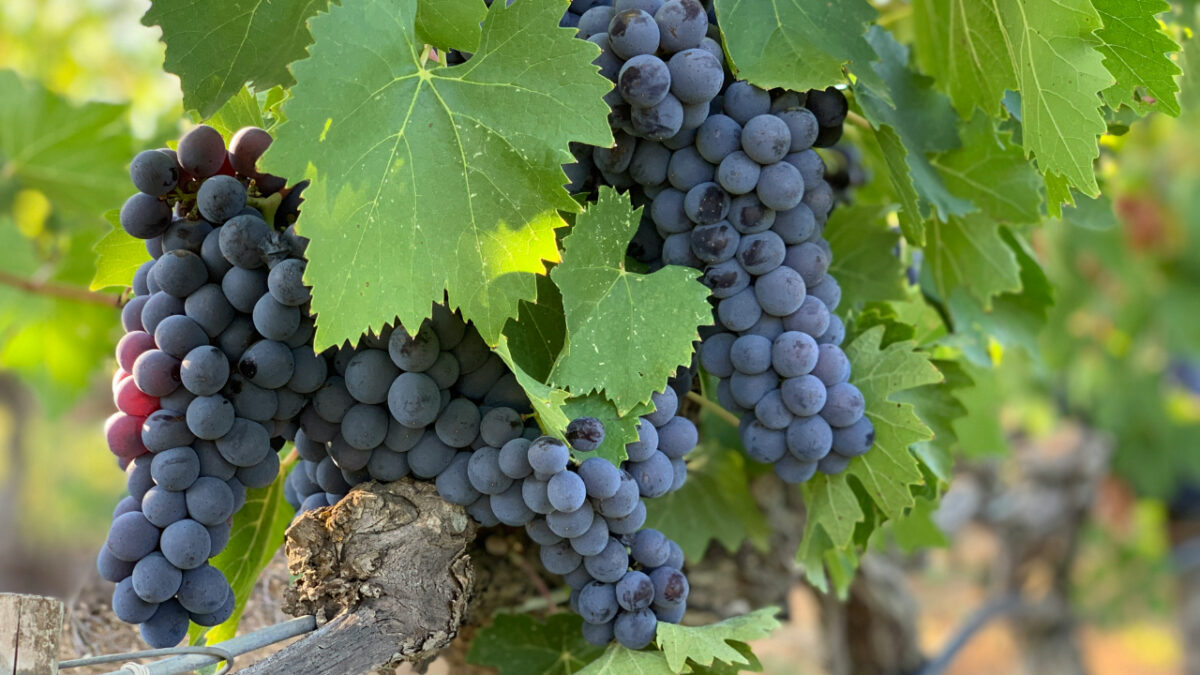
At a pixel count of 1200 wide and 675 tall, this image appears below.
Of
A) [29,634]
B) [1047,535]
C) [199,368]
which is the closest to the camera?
[29,634]

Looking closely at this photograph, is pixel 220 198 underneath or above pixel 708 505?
above

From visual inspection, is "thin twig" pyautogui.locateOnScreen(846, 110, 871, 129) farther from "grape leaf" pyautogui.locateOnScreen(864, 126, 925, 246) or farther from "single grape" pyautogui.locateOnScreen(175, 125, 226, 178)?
"single grape" pyautogui.locateOnScreen(175, 125, 226, 178)

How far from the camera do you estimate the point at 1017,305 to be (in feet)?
3.16

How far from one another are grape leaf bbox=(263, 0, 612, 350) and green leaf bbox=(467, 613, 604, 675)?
319 millimetres

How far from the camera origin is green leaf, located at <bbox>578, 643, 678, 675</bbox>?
0.60 m

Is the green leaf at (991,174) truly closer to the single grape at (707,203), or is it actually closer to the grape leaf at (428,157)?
the single grape at (707,203)

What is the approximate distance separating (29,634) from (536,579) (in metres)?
0.42

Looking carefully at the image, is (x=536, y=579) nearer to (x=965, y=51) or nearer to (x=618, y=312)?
(x=618, y=312)

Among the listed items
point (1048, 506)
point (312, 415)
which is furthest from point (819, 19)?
point (1048, 506)

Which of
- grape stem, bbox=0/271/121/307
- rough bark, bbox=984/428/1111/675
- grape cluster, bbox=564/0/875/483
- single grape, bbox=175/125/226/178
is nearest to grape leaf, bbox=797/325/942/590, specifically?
grape cluster, bbox=564/0/875/483

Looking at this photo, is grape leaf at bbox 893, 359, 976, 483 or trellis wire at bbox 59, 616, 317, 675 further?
grape leaf at bbox 893, 359, 976, 483

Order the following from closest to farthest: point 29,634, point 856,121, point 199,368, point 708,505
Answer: point 29,634 → point 199,368 → point 856,121 → point 708,505

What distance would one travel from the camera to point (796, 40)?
613mm

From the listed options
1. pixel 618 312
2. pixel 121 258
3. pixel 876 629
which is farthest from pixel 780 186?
pixel 876 629
